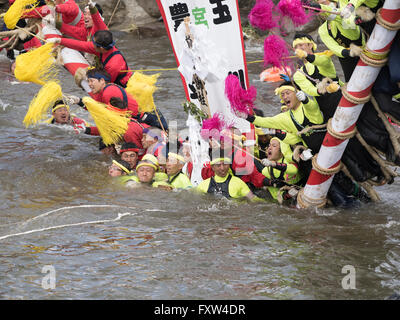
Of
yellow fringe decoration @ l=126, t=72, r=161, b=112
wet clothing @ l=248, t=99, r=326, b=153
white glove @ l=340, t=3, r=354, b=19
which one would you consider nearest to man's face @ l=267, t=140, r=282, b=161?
wet clothing @ l=248, t=99, r=326, b=153

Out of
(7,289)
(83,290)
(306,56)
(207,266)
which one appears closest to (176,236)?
(207,266)

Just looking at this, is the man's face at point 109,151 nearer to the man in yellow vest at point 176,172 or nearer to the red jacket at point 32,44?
the man in yellow vest at point 176,172

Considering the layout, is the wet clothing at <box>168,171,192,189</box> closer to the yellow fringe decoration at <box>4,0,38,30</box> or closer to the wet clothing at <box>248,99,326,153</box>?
the wet clothing at <box>248,99,326,153</box>

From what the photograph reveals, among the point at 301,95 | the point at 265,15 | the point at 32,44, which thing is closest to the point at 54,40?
the point at 32,44

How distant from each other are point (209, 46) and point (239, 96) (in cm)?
87

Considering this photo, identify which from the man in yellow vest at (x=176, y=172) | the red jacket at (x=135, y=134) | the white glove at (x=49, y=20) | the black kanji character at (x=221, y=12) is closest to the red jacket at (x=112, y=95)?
the red jacket at (x=135, y=134)

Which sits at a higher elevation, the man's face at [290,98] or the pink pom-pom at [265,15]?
the pink pom-pom at [265,15]

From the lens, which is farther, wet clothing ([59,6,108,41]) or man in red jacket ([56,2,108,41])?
wet clothing ([59,6,108,41])

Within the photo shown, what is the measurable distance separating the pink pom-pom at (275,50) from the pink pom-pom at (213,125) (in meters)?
0.84

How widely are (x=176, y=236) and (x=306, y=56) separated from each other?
2040 millimetres

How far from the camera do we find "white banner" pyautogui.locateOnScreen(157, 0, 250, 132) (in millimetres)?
6305

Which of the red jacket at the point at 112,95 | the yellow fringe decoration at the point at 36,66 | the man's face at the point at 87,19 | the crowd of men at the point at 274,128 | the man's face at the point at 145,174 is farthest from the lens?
the man's face at the point at 87,19

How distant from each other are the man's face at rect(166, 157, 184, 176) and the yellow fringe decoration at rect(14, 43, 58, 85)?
204 cm

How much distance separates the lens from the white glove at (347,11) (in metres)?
4.77
